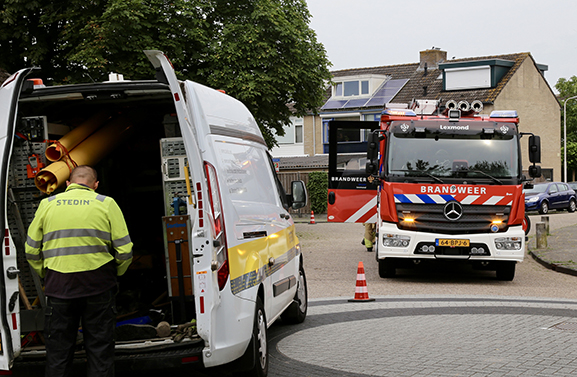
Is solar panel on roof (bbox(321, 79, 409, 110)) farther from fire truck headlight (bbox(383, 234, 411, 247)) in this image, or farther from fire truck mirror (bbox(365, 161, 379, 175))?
fire truck headlight (bbox(383, 234, 411, 247))

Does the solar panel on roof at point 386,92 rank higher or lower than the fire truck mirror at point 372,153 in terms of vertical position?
higher

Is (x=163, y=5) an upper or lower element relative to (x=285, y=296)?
upper

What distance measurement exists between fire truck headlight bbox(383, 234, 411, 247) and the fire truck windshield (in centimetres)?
107

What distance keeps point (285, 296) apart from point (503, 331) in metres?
2.53

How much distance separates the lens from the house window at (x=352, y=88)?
5025 centimetres

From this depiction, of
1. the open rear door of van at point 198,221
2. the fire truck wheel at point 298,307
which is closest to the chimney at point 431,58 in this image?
the fire truck wheel at point 298,307

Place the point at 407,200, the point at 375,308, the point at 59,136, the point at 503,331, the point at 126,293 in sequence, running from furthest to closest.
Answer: the point at 407,200, the point at 375,308, the point at 503,331, the point at 126,293, the point at 59,136

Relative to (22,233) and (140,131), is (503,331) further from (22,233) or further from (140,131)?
(22,233)

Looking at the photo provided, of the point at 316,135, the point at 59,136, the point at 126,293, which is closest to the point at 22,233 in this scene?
the point at 59,136

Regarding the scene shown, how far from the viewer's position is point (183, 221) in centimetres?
578

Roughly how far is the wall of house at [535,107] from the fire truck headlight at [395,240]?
33595mm

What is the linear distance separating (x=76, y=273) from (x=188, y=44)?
1741cm

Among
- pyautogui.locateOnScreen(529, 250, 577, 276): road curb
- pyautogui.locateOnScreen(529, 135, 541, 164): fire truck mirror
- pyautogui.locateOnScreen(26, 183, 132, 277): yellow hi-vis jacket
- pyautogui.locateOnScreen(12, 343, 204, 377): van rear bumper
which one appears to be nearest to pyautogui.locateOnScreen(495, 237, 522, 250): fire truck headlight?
pyautogui.locateOnScreen(529, 135, 541, 164): fire truck mirror

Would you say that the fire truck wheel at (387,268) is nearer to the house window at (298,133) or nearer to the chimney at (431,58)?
the house window at (298,133)
